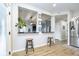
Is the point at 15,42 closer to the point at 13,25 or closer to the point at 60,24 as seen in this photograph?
the point at 13,25

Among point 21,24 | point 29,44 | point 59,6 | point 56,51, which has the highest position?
point 59,6

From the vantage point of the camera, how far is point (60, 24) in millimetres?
1973

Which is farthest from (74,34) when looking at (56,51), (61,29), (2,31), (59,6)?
(2,31)

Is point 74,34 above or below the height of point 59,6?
below

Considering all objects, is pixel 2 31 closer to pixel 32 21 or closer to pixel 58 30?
pixel 32 21

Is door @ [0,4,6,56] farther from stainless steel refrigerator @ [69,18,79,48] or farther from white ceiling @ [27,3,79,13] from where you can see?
stainless steel refrigerator @ [69,18,79,48]

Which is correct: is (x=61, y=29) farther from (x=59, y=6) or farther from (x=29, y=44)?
(x=29, y=44)

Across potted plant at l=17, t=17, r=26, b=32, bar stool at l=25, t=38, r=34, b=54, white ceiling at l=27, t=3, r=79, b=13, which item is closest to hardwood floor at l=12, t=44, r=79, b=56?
bar stool at l=25, t=38, r=34, b=54

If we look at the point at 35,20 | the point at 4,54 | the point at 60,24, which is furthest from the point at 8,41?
the point at 60,24

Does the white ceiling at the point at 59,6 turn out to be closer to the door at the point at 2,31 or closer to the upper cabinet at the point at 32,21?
the upper cabinet at the point at 32,21

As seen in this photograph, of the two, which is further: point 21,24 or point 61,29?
point 61,29

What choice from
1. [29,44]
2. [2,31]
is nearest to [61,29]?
[29,44]

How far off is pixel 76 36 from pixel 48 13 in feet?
2.45

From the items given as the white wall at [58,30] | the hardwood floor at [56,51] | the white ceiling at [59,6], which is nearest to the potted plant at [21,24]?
the white ceiling at [59,6]
